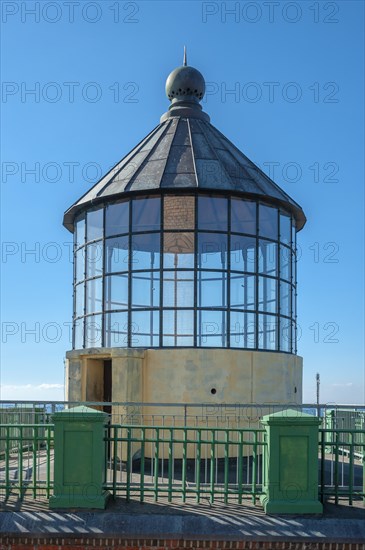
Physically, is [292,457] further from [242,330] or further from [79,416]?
[242,330]

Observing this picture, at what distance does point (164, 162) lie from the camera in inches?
549

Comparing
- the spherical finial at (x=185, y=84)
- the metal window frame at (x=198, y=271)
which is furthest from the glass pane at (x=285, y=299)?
the spherical finial at (x=185, y=84)

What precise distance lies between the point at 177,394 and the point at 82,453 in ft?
14.0

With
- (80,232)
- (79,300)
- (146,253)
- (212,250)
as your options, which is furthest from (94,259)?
(212,250)

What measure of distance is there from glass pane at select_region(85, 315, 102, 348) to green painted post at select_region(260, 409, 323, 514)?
5.87 metres

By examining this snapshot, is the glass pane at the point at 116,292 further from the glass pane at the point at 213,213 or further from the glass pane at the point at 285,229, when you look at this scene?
the glass pane at the point at 285,229

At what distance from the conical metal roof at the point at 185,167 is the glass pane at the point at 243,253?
3.33ft

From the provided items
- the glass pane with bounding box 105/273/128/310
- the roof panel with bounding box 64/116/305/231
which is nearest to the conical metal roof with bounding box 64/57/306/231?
the roof panel with bounding box 64/116/305/231

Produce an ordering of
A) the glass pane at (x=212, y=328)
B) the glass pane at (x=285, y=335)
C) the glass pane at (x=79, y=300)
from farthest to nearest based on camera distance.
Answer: the glass pane at (x=79, y=300), the glass pane at (x=285, y=335), the glass pane at (x=212, y=328)

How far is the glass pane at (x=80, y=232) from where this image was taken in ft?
48.1

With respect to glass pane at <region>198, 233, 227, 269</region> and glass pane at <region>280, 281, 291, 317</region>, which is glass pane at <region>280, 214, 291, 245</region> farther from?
glass pane at <region>198, 233, 227, 269</region>

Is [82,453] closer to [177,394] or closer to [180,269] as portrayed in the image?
[177,394]

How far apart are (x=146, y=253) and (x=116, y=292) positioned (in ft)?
3.69

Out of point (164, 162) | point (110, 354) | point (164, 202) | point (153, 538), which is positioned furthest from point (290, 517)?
point (164, 162)
